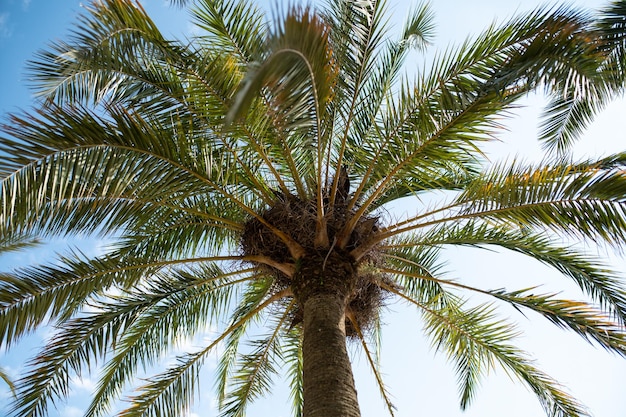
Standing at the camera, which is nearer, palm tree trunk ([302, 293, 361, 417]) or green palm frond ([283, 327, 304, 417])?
palm tree trunk ([302, 293, 361, 417])

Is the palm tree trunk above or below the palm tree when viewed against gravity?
below

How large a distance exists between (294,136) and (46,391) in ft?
12.6

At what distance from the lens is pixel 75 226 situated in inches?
213

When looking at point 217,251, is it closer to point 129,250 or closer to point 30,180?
point 129,250

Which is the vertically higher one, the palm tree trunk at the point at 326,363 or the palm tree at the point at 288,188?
the palm tree at the point at 288,188

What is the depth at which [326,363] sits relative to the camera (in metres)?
4.77

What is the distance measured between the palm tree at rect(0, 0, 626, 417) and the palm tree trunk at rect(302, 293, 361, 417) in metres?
0.02

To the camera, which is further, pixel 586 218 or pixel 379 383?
pixel 379 383

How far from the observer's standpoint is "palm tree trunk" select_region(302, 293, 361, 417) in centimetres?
450

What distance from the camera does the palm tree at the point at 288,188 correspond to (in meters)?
4.64

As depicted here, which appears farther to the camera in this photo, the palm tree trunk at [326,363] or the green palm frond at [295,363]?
the green palm frond at [295,363]

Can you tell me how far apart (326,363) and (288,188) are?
2655 millimetres

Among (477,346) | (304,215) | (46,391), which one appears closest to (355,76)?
(304,215)

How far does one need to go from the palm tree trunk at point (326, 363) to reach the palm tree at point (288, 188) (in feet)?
0.06
